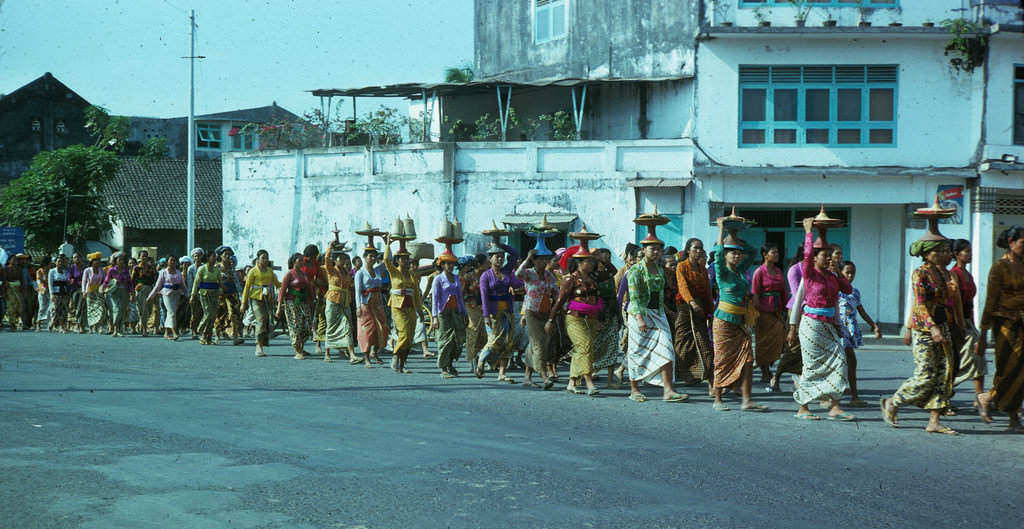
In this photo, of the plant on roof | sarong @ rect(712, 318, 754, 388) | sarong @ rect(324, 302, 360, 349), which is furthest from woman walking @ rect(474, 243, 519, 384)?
the plant on roof

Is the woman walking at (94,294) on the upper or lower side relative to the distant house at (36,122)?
lower

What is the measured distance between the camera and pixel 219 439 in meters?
8.40


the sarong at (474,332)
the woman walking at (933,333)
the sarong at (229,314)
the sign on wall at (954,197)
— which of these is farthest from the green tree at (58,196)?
the woman walking at (933,333)

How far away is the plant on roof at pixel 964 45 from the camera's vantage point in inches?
915

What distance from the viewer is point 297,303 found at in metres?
17.1

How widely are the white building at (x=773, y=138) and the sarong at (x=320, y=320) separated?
8.44 metres

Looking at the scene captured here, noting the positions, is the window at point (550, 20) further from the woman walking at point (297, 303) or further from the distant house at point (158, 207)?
the distant house at point (158, 207)

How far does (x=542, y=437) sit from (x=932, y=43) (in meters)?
18.6

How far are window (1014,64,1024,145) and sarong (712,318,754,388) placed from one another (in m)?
16.1

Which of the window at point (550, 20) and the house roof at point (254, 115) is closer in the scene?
the window at point (550, 20)

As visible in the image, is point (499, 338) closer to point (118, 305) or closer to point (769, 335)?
point (769, 335)

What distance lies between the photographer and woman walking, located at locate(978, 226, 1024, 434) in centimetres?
940

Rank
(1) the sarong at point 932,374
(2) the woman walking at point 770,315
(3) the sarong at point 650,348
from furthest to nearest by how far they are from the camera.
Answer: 1. (2) the woman walking at point 770,315
2. (3) the sarong at point 650,348
3. (1) the sarong at point 932,374

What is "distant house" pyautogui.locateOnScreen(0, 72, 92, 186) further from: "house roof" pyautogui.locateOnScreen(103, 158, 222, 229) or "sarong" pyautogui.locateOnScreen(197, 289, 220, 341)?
"sarong" pyautogui.locateOnScreen(197, 289, 220, 341)
